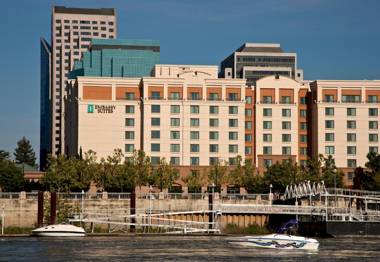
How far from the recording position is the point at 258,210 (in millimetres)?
138125

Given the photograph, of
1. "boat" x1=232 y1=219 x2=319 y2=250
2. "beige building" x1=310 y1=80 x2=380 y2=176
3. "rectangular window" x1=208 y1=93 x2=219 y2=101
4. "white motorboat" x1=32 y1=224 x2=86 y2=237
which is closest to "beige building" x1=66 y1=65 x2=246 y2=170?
"rectangular window" x1=208 y1=93 x2=219 y2=101

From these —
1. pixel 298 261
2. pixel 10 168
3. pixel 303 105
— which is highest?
pixel 303 105

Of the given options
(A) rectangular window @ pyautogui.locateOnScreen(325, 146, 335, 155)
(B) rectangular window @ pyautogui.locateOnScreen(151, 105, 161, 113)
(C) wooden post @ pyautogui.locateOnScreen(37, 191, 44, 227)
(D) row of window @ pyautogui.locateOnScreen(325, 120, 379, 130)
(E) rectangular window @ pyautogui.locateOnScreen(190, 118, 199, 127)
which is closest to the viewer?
(C) wooden post @ pyautogui.locateOnScreen(37, 191, 44, 227)

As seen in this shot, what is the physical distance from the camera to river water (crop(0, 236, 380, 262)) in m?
88.9

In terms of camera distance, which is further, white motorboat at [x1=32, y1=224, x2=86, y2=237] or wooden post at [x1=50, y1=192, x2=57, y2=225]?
wooden post at [x1=50, y1=192, x2=57, y2=225]

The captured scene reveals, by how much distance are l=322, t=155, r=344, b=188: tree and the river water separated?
48.8 m

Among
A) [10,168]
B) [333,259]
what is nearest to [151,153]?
[10,168]

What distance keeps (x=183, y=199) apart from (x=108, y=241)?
32.1 metres

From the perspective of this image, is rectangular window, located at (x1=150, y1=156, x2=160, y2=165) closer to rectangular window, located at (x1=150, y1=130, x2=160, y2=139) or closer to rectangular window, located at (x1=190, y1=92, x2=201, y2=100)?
rectangular window, located at (x1=150, y1=130, x2=160, y2=139)

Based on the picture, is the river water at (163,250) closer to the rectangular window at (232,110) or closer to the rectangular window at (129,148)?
the rectangular window at (129,148)

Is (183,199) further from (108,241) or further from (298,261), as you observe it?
(298,261)

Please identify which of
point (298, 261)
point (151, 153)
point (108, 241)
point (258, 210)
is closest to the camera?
point (298, 261)

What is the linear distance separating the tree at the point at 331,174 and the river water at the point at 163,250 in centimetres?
4876

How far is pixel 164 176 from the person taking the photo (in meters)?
170
